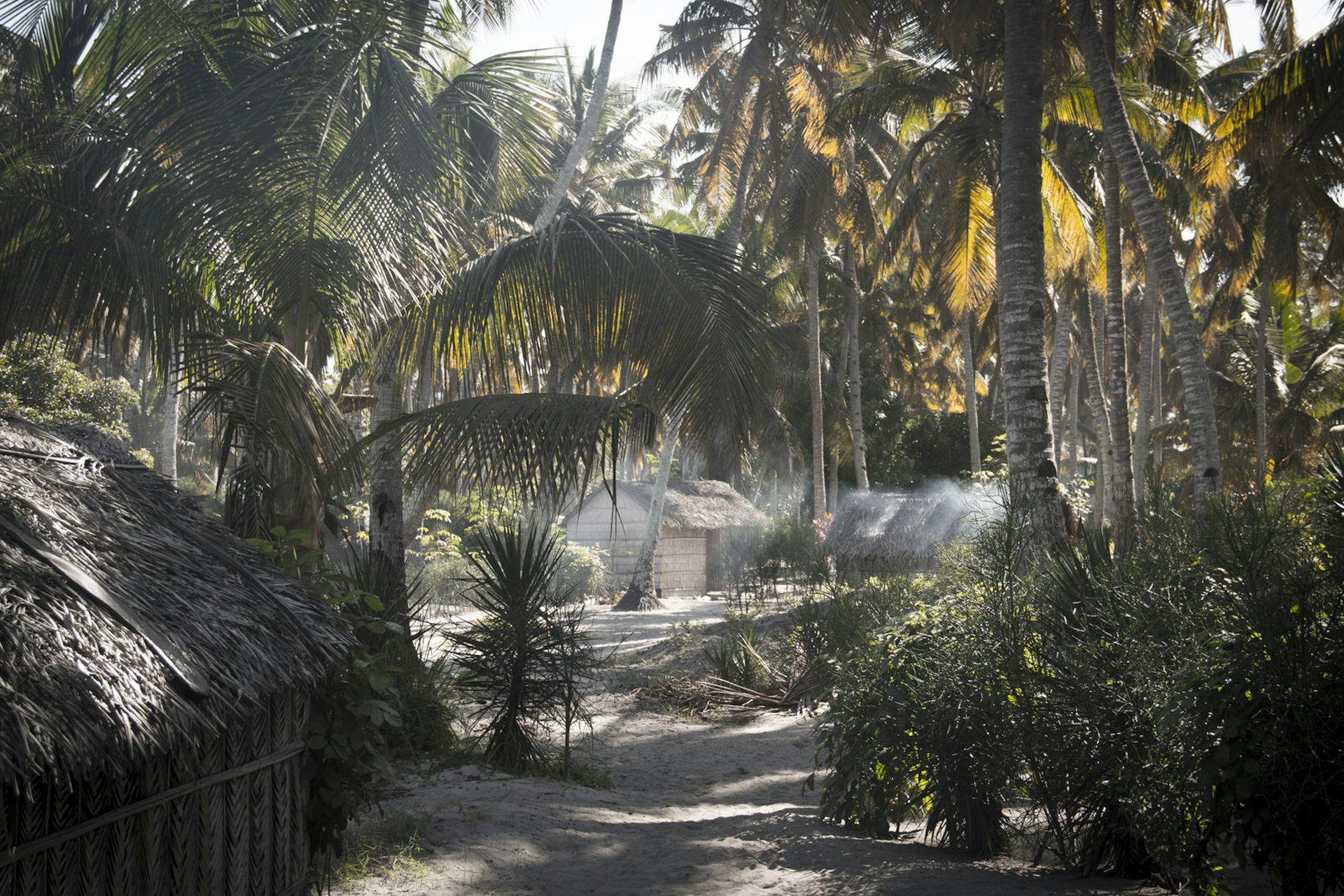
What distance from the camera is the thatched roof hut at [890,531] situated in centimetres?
2070

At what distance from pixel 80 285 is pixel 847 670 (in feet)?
20.0

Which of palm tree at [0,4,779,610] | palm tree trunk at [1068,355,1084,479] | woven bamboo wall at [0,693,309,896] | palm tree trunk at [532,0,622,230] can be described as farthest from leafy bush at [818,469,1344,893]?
palm tree trunk at [1068,355,1084,479]

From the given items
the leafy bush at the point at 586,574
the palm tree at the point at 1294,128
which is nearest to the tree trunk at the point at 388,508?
the palm tree at the point at 1294,128

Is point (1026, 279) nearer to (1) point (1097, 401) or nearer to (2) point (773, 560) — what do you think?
(1) point (1097, 401)

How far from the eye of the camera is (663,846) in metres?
6.81

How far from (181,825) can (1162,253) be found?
1044 centimetres

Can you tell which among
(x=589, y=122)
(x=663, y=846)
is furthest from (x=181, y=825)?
(x=589, y=122)

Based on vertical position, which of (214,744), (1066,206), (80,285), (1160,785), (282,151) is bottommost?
(1160,785)

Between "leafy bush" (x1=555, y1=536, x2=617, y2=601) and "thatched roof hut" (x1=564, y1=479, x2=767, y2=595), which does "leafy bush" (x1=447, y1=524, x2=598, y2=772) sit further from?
"thatched roof hut" (x1=564, y1=479, x2=767, y2=595)

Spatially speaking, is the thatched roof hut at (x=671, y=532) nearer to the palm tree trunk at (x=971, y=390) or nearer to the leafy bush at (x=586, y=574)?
the leafy bush at (x=586, y=574)

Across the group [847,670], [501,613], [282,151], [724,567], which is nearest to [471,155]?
[282,151]

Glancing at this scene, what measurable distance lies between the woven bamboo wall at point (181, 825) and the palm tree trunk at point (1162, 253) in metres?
9.40

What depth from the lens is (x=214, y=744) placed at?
13.2ft

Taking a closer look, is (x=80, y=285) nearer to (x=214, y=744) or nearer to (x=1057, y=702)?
(x=214, y=744)
